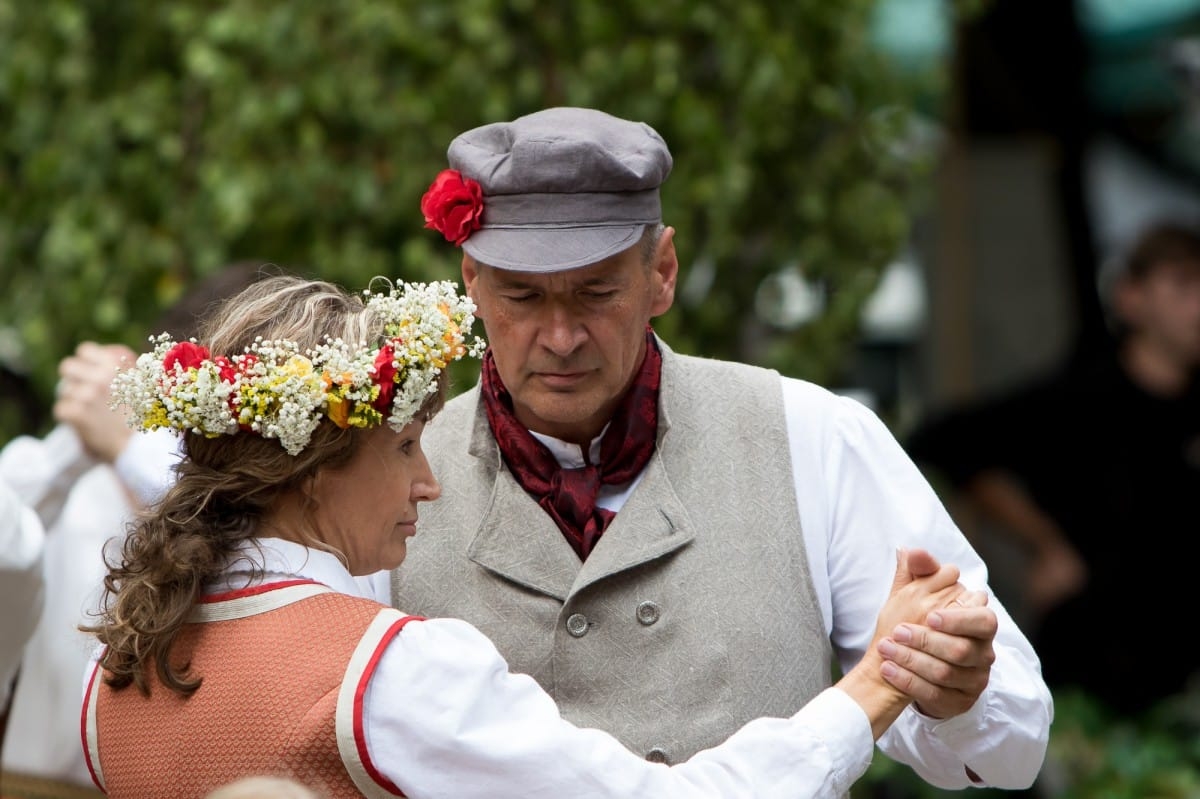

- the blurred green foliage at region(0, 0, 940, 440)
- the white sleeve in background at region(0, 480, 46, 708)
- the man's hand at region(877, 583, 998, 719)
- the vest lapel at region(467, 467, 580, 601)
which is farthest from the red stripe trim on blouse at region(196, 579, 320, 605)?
the blurred green foliage at region(0, 0, 940, 440)

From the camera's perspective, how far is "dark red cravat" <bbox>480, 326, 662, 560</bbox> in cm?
257

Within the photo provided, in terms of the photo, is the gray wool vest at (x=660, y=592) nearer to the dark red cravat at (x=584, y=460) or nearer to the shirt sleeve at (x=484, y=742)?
the dark red cravat at (x=584, y=460)

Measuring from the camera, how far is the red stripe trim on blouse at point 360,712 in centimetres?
199

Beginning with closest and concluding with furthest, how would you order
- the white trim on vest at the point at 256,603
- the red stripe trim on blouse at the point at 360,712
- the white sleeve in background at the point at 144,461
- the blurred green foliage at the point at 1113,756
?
the red stripe trim on blouse at the point at 360,712 → the white trim on vest at the point at 256,603 → the white sleeve in background at the point at 144,461 → the blurred green foliage at the point at 1113,756

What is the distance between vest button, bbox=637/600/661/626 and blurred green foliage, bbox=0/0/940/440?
211cm

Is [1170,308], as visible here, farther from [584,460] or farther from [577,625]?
[577,625]

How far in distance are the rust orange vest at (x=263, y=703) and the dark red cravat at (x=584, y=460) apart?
0.52m

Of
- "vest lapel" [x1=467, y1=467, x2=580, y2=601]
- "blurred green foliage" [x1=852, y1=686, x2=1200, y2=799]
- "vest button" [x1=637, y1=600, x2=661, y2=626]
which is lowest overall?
"blurred green foliage" [x1=852, y1=686, x2=1200, y2=799]

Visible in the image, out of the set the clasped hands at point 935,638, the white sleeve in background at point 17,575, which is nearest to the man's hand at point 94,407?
the white sleeve in background at point 17,575

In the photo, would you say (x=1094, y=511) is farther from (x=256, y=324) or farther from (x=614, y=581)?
(x=256, y=324)

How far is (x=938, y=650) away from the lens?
226cm

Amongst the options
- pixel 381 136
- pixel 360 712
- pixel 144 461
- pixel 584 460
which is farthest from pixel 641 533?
pixel 381 136

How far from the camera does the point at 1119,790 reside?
5027 mm

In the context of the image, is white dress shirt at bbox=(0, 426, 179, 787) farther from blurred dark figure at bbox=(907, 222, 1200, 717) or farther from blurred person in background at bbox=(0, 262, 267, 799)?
blurred dark figure at bbox=(907, 222, 1200, 717)
